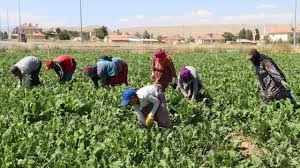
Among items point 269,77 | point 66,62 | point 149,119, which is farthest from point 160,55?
point 149,119

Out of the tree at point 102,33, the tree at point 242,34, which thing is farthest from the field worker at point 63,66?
the tree at point 242,34

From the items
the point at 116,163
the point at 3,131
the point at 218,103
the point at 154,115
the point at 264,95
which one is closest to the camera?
the point at 116,163

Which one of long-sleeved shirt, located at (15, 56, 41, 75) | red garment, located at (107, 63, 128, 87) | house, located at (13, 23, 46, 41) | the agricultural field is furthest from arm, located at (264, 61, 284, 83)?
house, located at (13, 23, 46, 41)

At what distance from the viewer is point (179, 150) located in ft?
21.9

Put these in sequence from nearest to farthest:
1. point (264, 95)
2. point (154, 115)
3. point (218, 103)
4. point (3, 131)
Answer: point (3, 131), point (154, 115), point (264, 95), point (218, 103)

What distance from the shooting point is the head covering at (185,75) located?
9.75 m

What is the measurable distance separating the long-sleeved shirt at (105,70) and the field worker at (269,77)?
3171 millimetres

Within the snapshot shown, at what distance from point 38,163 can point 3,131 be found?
5.03ft

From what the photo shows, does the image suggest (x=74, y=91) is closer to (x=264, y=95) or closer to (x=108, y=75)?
(x=108, y=75)

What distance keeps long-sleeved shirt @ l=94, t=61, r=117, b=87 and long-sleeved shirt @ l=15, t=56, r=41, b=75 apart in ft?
5.15

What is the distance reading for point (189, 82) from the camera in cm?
1002

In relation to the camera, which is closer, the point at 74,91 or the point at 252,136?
the point at 252,136

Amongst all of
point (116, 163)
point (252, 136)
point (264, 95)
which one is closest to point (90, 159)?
point (116, 163)

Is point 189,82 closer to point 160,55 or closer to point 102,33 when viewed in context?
point 160,55
